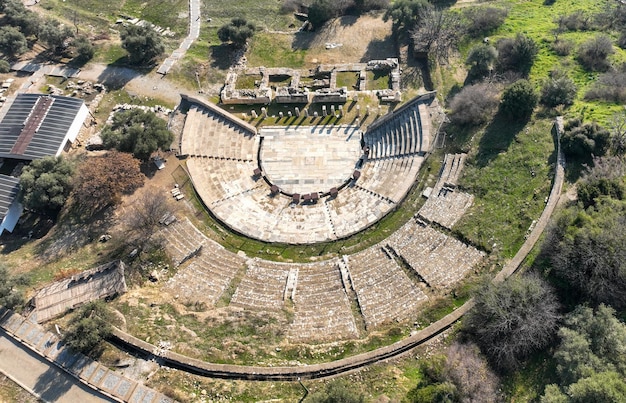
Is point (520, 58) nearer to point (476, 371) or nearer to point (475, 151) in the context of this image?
point (475, 151)

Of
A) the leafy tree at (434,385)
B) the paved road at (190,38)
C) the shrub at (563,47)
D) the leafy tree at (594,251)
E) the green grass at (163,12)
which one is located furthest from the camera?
the green grass at (163,12)

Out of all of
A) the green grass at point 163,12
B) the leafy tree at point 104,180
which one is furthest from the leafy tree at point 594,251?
the green grass at point 163,12

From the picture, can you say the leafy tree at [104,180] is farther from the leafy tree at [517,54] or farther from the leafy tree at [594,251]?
the leafy tree at [517,54]

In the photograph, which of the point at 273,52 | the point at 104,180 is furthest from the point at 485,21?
the point at 104,180

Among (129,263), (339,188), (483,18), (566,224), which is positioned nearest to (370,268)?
(339,188)

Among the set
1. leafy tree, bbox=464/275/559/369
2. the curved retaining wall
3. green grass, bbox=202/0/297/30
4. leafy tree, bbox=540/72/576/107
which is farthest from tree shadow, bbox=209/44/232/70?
leafy tree, bbox=464/275/559/369

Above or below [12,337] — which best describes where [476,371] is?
above

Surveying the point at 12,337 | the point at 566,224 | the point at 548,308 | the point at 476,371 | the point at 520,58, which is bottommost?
the point at 12,337
